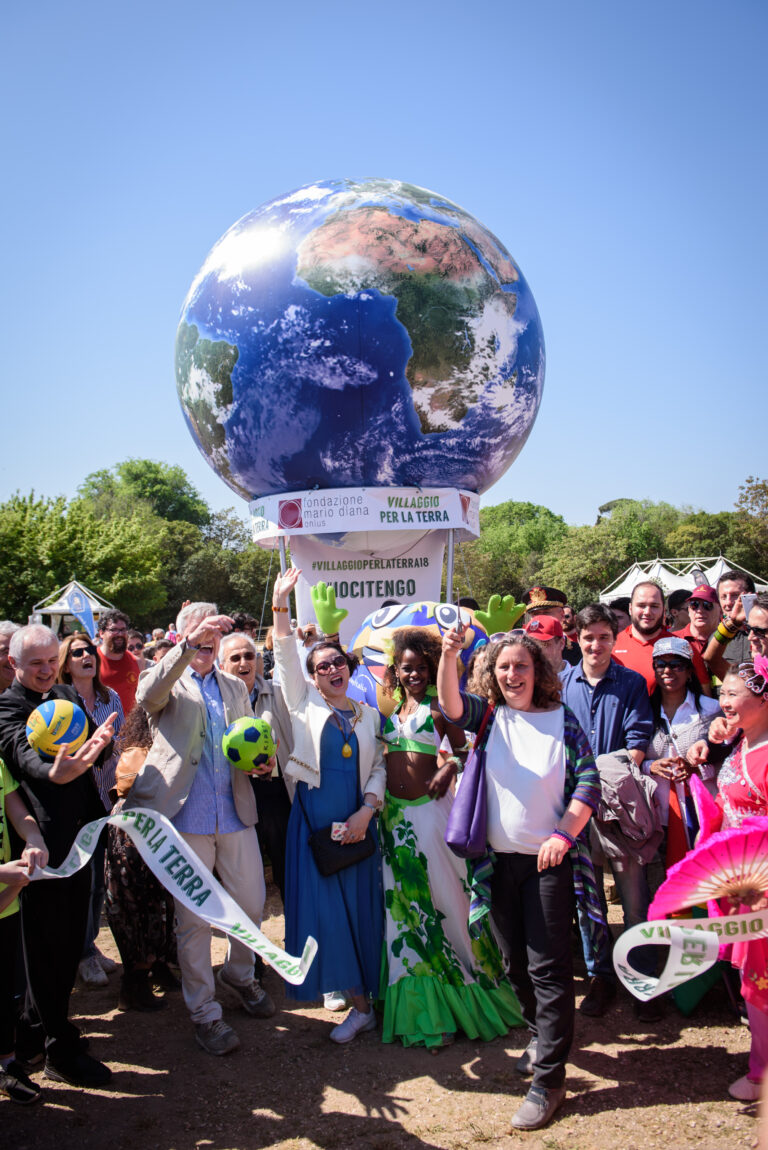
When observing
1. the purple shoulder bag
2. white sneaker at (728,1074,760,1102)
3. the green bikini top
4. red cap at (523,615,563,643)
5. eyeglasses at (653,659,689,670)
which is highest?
red cap at (523,615,563,643)

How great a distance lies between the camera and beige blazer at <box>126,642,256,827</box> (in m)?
3.75

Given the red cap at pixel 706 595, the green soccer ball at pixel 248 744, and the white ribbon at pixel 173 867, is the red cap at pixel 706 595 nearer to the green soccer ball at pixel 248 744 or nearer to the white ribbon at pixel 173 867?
the green soccer ball at pixel 248 744

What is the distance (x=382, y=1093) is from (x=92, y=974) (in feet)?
6.56

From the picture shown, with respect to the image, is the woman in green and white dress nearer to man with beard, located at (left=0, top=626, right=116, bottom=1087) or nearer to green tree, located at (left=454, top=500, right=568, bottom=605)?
man with beard, located at (left=0, top=626, right=116, bottom=1087)

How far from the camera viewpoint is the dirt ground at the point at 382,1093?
3.07m

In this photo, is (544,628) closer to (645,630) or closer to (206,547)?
(645,630)

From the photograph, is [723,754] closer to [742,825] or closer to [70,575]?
[742,825]

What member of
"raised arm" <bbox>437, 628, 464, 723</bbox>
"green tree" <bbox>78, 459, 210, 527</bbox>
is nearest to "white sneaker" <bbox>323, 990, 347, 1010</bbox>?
"raised arm" <bbox>437, 628, 464, 723</bbox>

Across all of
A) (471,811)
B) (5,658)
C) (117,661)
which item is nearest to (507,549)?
(117,661)

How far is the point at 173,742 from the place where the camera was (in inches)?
154

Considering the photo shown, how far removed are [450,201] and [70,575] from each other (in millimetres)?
22339

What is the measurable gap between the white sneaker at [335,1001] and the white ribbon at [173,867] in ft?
2.87

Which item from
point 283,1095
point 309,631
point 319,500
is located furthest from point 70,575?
point 283,1095

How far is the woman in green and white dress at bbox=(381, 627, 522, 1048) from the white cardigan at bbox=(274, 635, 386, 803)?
0.28 feet
